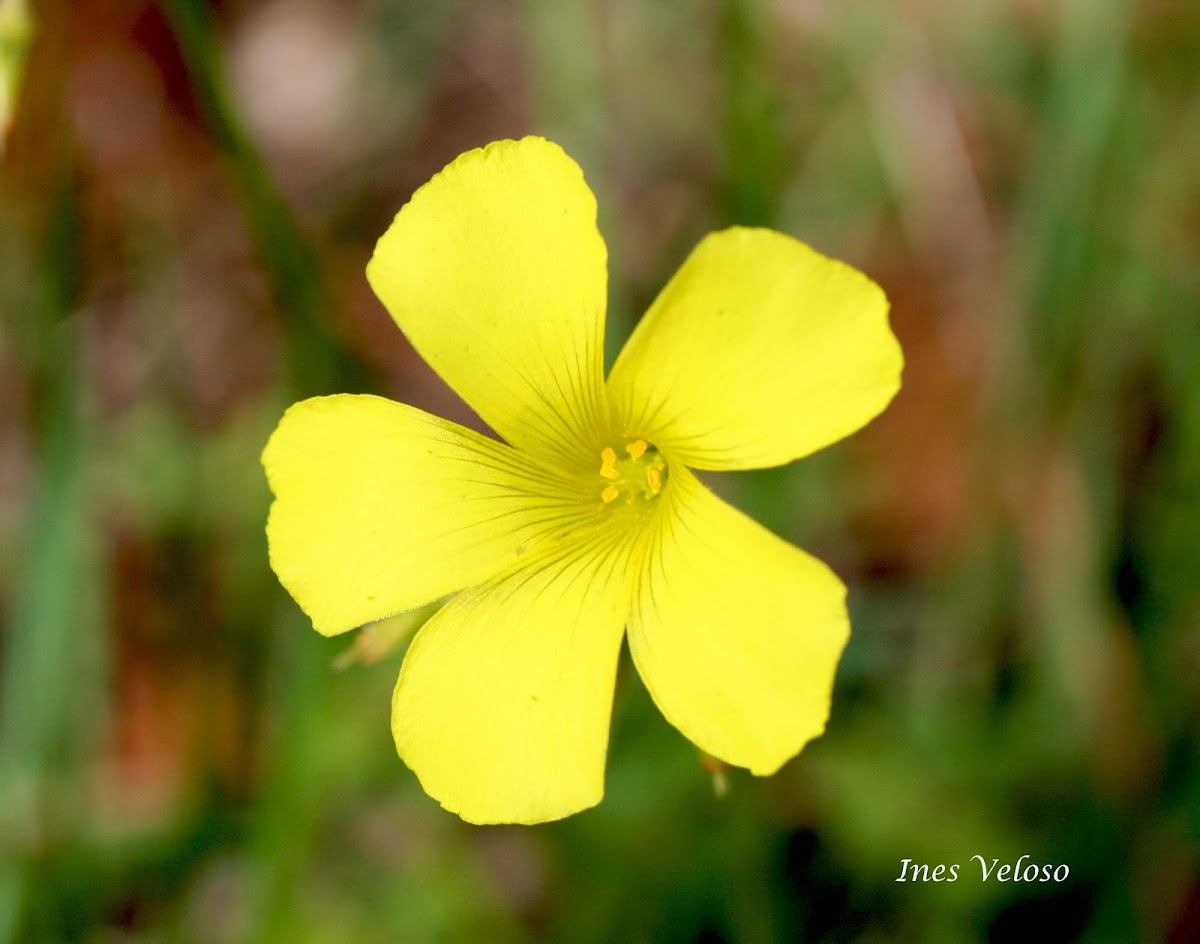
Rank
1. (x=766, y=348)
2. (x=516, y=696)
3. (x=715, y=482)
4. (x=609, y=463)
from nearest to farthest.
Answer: (x=766, y=348) → (x=516, y=696) → (x=609, y=463) → (x=715, y=482)

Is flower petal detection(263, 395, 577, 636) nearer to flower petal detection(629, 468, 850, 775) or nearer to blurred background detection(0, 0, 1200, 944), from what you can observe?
blurred background detection(0, 0, 1200, 944)

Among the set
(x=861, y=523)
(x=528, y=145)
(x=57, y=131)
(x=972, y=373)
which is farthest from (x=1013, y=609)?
(x=57, y=131)

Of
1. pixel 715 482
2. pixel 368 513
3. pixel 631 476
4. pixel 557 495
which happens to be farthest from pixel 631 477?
pixel 715 482

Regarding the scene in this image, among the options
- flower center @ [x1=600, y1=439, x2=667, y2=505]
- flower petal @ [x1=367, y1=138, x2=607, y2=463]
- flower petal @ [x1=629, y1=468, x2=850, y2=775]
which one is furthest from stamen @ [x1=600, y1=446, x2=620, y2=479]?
flower petal @ [x1=629, y1=468, x2=850, y2=775]

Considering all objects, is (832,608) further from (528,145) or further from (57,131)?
(57,131)

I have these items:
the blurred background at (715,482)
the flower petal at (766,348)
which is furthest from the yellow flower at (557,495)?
the blurred background at (715,482)

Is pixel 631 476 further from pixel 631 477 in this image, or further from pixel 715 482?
pixel 715 482
